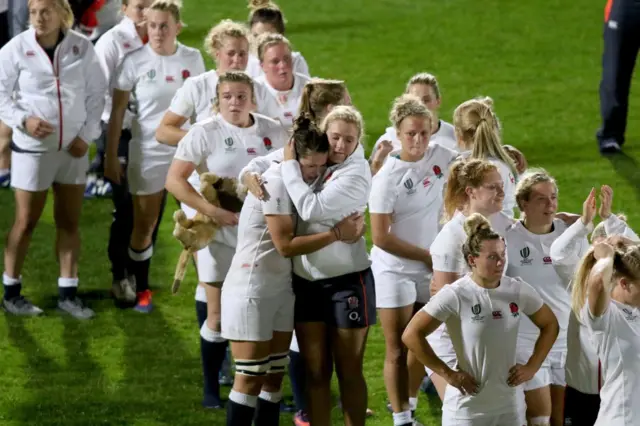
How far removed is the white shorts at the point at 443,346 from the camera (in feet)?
18.0

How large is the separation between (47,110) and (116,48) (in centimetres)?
60

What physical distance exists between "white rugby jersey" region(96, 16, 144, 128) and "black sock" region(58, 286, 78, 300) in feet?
3.30

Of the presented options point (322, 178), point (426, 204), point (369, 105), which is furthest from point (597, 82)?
point (322, 178)

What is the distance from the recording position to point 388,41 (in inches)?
542

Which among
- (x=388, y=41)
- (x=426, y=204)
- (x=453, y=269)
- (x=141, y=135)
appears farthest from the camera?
(x=388, y=41)

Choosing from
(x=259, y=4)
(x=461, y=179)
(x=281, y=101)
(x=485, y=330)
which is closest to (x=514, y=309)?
(x=485, y=330)

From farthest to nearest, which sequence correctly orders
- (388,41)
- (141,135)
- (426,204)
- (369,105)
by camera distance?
(388,41), (369,105), (141,135), (426,204)

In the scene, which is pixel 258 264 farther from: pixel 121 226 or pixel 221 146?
pixel 121 226

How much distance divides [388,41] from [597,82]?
2.44 meters

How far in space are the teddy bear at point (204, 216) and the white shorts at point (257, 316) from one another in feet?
2.16

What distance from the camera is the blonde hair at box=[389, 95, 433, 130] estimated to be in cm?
609

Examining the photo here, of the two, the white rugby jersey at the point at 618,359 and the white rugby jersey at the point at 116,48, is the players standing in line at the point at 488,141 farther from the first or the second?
the white rugby jersey at the point at 116,48

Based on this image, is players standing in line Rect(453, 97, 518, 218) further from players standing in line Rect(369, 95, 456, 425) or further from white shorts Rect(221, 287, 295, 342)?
white shorts Rect(221, 287, 295, 342)

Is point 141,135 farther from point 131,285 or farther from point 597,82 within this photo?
point 597,82
